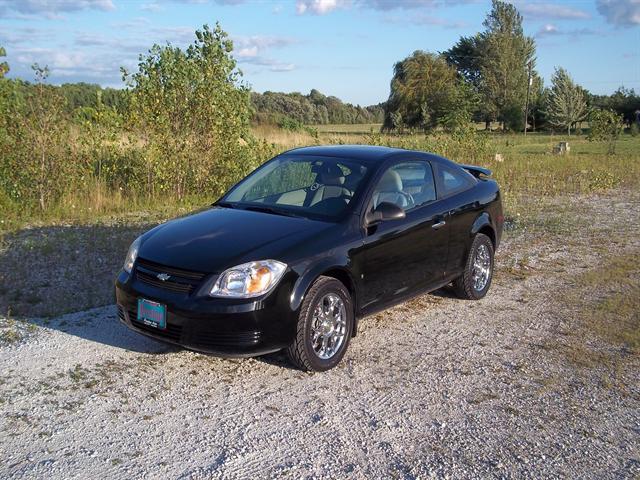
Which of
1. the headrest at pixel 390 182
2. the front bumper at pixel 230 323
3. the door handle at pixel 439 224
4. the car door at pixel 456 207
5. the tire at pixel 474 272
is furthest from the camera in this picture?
the tire at pixel 474 272

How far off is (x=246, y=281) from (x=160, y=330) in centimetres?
73

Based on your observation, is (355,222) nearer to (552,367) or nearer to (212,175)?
(552,367)

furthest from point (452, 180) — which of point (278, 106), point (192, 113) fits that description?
point (278, 106)

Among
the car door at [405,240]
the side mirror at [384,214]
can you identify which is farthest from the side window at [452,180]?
the side mirror at [384,214]

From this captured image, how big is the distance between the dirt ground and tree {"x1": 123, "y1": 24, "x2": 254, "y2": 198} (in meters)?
6.27

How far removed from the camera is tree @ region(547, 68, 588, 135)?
2060 inches

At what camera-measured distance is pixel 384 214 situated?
547cm

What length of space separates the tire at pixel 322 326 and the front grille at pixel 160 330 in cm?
80

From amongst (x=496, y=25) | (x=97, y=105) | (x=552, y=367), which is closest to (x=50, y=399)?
(x=552, y=367)

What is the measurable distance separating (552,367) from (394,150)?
2.46 metres

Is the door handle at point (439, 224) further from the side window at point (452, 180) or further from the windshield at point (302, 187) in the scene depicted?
the windshield at point (302, 187)

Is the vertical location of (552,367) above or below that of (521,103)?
below

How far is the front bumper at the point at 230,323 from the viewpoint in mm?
4570

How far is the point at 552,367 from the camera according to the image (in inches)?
207
